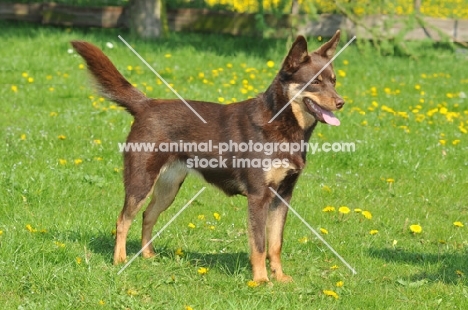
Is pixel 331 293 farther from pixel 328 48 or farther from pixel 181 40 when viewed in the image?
pixel 181 40

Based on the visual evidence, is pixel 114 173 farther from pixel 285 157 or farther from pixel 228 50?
pixel 228 50

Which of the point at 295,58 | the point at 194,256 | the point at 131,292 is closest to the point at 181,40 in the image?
the point at 194,256

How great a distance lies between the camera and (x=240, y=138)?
562 cm

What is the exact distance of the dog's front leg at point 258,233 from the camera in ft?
18.0

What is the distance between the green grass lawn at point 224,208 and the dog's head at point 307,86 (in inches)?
45.2

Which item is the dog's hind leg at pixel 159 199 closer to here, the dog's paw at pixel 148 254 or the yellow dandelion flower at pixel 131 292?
the dog's paw at pixel 148 254

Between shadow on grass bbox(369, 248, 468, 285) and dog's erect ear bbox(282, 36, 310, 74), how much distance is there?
66.3 inches

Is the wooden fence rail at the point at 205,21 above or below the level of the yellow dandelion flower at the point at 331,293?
below

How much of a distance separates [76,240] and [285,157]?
1.76 meters

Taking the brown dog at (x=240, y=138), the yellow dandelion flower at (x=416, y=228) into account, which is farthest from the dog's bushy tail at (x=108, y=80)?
the yellow dandelion flower at (x=416, y=228)

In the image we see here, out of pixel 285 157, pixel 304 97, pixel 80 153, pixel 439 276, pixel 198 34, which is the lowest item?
pixel 198 34

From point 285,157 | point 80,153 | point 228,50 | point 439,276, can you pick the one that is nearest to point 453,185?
point 439,276

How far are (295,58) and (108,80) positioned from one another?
1.48 m

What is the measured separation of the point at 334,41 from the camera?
5750 mm
